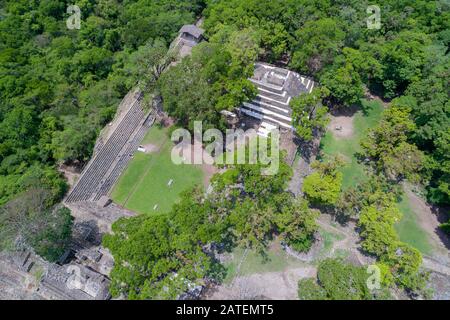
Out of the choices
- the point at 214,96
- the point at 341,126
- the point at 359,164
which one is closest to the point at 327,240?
the point at 359,164

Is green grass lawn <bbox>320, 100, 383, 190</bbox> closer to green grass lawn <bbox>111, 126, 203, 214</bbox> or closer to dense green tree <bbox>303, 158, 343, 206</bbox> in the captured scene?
dense green tree <bbox>303, 158, 343, 206</bbox>

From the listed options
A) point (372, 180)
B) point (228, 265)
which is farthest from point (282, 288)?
point (372, 180)

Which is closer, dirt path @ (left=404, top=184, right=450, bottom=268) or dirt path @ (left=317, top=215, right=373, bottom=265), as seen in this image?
dirt path @ (left=317, top=215, right=373, bottom=265)

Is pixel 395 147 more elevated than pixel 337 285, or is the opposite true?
pixel 395 147

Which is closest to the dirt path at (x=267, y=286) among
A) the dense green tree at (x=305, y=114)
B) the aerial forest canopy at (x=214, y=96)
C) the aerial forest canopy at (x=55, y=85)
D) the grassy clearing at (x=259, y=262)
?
the grassy clearing at (x=259, y=262)

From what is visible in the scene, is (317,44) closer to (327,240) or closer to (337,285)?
(327,240)

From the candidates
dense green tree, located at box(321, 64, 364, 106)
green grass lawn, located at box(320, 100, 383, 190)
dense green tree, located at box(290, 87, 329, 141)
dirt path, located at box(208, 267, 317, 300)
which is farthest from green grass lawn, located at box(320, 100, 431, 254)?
dirt path, located at box(208, 267, 317, 300)

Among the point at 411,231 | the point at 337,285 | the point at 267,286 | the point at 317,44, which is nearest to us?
the point at 337,285
